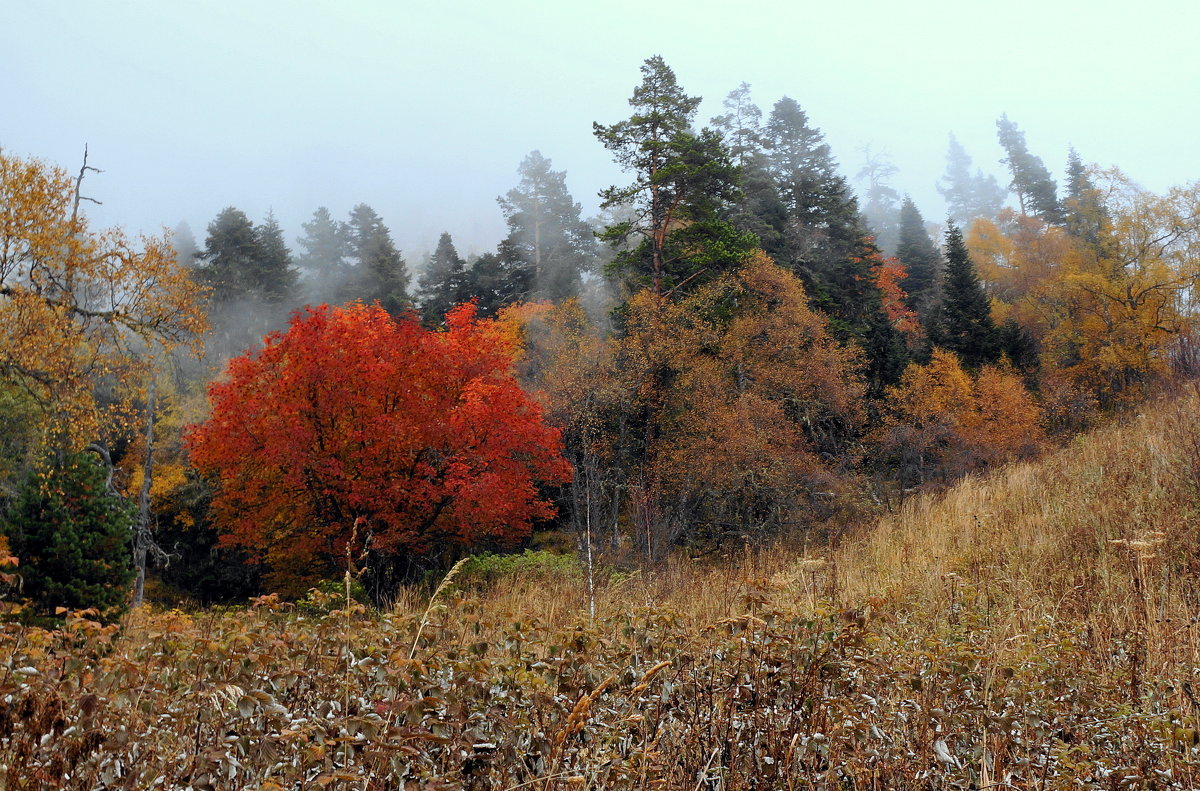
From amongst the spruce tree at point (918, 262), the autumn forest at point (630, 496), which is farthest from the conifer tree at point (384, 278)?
the spruce tree at point (918, 262)

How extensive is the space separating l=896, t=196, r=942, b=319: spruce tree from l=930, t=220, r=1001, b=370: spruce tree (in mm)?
5931

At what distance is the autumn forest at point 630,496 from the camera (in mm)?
2361

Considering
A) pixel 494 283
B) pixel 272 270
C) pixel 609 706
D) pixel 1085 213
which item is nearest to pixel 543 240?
pixel 494 283

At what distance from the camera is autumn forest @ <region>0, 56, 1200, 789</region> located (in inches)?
93.0

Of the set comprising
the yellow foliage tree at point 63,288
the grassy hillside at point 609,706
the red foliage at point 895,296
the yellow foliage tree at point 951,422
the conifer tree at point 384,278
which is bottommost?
the grassy hillside at point 609,706

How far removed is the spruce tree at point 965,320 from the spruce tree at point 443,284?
22.7 metres

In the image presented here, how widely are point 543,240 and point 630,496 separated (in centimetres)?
2737

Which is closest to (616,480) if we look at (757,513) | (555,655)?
(757,513)

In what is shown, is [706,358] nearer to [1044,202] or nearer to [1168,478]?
[1168,478]

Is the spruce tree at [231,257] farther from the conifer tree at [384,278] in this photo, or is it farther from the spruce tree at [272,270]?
the conifer tree at [384,278]

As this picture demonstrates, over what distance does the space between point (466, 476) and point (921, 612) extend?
1161 cm

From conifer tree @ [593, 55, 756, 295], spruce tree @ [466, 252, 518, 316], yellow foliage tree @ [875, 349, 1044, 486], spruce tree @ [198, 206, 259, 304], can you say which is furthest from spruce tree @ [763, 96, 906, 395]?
spruce tree @ [198, 206, 259, 304]

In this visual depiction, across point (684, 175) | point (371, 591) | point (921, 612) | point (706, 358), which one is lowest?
point (371, 591)

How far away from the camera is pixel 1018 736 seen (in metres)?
2.56
